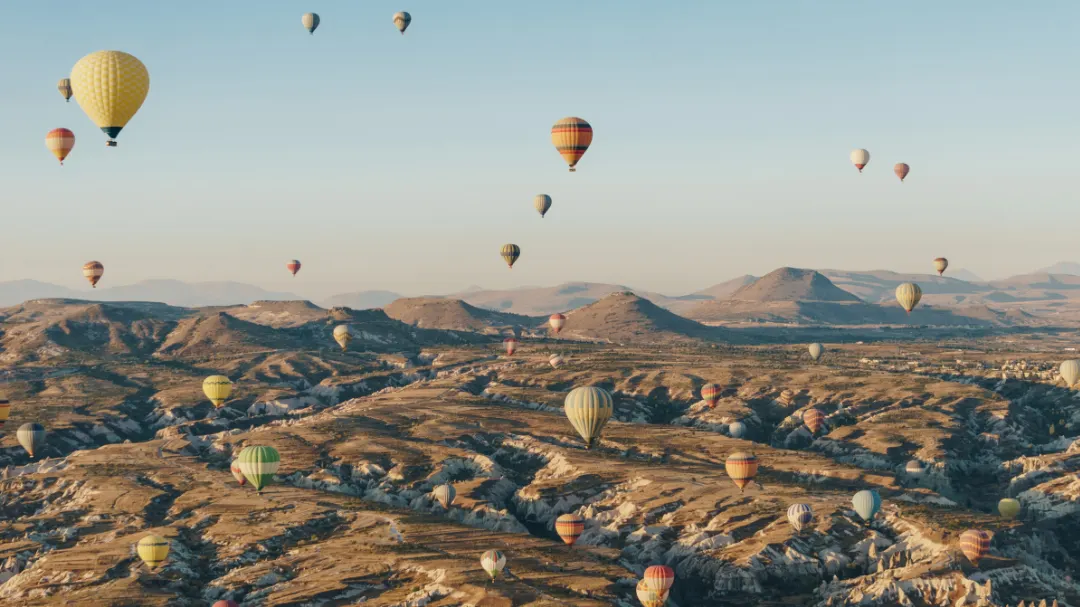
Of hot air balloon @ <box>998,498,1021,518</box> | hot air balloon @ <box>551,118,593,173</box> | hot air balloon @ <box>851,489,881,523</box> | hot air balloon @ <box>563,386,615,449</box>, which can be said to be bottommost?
hot air balloon @ <box>998,498,1021,518</box>

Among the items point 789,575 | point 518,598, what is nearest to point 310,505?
point 518,598

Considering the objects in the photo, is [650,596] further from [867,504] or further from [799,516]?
[867,504]

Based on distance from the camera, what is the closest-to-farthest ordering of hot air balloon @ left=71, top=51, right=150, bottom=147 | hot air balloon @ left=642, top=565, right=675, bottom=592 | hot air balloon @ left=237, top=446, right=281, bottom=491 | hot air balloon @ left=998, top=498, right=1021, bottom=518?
hot air balloon @ left=71, top=51, right=150, bottom=147
hot air balloon @ left=642, top=565, right=675, bottom=592
hot air balloon @ left=237, top=446, right=281, bottom=491
hot air balloon @ left=998, top=498, right=1021, bottom=518

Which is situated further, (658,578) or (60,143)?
(60,143)

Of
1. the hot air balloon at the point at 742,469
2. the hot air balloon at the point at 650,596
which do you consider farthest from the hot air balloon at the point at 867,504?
the hot air balloon at the point at 650,596

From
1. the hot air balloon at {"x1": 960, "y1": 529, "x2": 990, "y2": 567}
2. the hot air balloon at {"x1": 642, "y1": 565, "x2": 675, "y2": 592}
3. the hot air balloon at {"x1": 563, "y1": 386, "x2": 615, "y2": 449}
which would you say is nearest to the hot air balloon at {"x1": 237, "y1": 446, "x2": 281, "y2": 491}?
the hot air balloon at {"x1": 563, "y1": 386, "x2": 615, "y2": 449}

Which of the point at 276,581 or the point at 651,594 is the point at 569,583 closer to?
the point at 651,594

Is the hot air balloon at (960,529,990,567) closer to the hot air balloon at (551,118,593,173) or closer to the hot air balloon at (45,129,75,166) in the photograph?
the hot air balloon at (551,118,593,173)

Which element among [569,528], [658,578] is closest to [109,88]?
[658,578]
